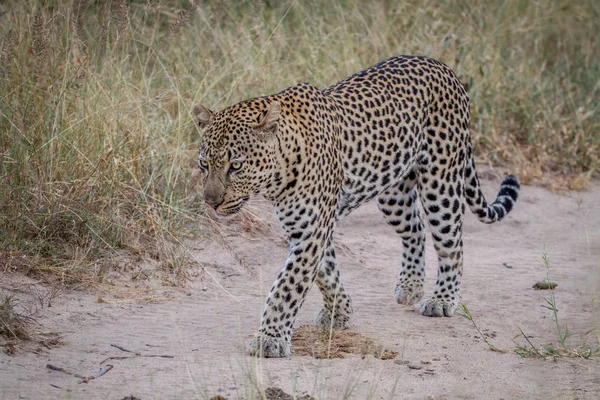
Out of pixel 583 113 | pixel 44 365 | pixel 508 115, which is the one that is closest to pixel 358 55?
pixel 508 115

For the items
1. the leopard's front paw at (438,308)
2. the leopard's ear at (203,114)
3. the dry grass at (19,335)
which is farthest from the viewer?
the leopard's front paw at (438,308)

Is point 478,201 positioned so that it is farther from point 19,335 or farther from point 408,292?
point 19,335

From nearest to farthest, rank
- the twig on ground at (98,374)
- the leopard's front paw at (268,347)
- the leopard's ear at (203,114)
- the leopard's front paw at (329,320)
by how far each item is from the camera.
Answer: the twig on ground at (98,374), the leopard's front paw at (268,347), the leopard's ear at (203,114), the leopard's front paw at (329,320)

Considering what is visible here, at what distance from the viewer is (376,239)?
31.4 feet

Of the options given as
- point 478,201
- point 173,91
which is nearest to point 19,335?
point 173,91

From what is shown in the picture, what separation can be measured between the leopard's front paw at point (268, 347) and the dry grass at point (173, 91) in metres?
1.66

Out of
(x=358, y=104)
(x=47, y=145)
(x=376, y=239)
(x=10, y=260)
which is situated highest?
(x=358, y=104)

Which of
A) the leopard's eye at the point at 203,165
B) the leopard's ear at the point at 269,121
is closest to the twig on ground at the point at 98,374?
the leopard's eye at the point at 203,165

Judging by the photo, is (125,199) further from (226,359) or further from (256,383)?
(256,383)

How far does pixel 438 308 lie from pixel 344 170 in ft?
4.89

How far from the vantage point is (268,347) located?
6.12 meters

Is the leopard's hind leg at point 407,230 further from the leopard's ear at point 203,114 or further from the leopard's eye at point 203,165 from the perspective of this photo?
the leopard's eye at point 203,165

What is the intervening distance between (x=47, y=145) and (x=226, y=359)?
8.47ft

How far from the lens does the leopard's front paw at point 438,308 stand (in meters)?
7.48
